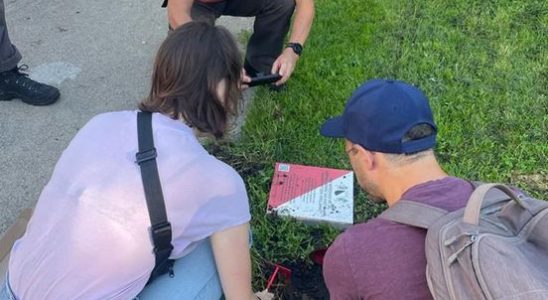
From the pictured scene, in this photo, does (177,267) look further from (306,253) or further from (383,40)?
(383,40)

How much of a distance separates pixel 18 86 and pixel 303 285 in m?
1.99

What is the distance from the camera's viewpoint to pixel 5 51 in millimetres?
3197

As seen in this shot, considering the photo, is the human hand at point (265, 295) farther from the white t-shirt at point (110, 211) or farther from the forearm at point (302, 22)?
the forearm at point (302, 22)

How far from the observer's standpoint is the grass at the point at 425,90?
296 centimetres

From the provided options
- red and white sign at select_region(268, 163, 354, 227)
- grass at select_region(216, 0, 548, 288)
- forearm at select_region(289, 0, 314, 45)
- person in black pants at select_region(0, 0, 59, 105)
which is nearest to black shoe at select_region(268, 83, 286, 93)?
grass at select_region(216, 0, 548, 288)

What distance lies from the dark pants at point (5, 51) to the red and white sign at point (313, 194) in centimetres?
158

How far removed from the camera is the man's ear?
1671mm

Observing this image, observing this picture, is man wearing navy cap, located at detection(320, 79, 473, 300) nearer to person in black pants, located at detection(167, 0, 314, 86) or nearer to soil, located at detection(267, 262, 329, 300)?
soil, located at detection(267, 262, 329, 300)

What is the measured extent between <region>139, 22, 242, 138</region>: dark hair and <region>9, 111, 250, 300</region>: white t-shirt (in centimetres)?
9

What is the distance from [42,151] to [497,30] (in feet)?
10.1

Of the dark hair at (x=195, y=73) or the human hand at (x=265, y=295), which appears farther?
the human hand at (x=265, y=295)

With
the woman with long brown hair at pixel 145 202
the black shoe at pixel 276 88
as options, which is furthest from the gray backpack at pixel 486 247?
the black shoe at pixel 276 88

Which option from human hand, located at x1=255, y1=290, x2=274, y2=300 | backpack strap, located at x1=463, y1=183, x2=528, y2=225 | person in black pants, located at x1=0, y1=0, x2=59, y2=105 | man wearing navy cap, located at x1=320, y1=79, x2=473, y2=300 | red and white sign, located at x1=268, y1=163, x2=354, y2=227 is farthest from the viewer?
person in black pants, located at x1=0, y1=0, x2=59, y2=105

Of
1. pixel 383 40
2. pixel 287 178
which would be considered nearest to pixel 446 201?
pixel 287 178
